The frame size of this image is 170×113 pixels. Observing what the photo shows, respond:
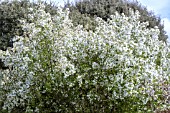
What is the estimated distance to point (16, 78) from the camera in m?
10.5

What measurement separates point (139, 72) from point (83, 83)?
126cm

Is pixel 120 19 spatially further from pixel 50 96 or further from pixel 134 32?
pixel 50 96

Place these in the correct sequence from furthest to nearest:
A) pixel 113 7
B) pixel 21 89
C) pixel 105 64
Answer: pixel 113 7 < pixel 21 89 < pixel 105 64

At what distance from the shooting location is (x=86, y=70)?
957cm

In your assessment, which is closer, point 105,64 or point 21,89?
point 105,64

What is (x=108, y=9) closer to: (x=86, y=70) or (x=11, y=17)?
(x=11, y=17)

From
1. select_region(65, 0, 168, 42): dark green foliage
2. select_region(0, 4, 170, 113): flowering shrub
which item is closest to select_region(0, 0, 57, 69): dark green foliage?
select_region(65, 0, 168, 42): dark green foliage

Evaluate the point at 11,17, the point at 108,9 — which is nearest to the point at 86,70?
the point at 11,17

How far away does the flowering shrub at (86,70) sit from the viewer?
938 cm

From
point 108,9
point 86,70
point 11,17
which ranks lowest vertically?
point 86,70

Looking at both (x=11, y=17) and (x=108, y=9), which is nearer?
(x=11, y=17)

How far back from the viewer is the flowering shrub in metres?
9.38

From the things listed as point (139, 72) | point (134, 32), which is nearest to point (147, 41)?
point (134, 32)

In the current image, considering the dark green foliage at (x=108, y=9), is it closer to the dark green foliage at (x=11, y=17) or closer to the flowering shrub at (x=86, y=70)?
the dark green foliage at (x=11, y=17)
